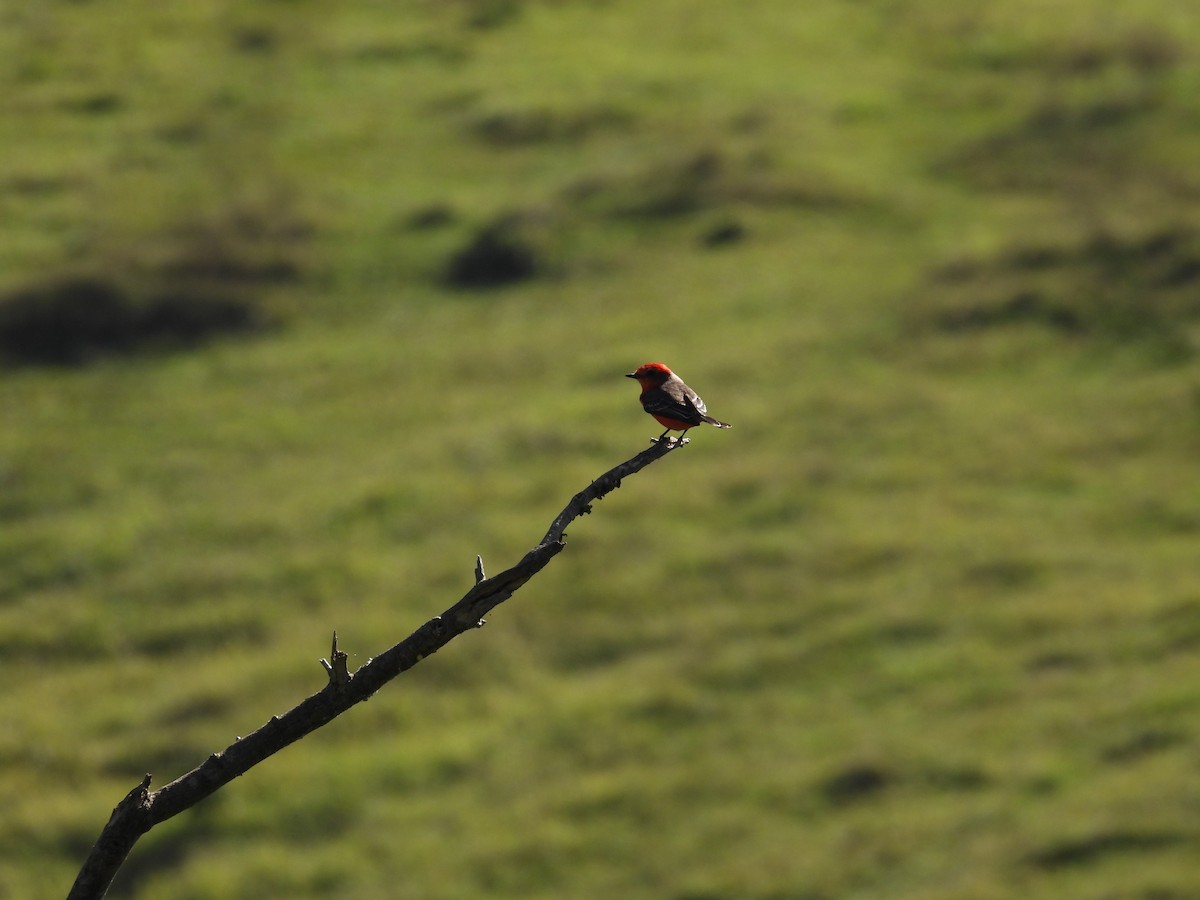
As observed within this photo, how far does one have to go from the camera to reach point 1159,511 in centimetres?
3020

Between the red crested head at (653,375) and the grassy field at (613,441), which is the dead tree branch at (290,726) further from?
the grassy field at (613,441)

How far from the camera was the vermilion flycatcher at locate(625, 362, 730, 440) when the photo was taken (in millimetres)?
10695

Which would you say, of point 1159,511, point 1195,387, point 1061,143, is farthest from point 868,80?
point 1159,511

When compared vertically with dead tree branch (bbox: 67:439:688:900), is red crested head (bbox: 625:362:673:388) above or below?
above

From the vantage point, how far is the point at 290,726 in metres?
6.25

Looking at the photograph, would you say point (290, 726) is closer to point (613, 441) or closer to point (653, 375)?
point (653, 375)

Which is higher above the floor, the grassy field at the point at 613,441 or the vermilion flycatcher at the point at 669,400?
the grassy field at the point at 613,441

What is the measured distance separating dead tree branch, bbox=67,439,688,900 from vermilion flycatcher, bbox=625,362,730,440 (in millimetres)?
3599

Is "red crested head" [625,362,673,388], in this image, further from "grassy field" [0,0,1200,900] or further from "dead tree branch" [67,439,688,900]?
"grassy field" [0,0,1200,900]

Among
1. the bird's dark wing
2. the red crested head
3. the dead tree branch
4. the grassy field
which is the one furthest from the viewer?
the grassy field

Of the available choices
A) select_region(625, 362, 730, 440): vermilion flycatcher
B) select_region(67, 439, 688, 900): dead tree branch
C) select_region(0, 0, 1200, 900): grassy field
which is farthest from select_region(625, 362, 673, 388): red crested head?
select_region(0, 0, 1200, 900): grassy field

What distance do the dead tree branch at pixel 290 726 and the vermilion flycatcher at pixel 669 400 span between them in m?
3.60

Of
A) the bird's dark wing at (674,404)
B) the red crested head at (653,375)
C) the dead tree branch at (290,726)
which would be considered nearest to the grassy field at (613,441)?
the red crested head at (653,375)

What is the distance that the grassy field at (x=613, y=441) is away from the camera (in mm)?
23609
